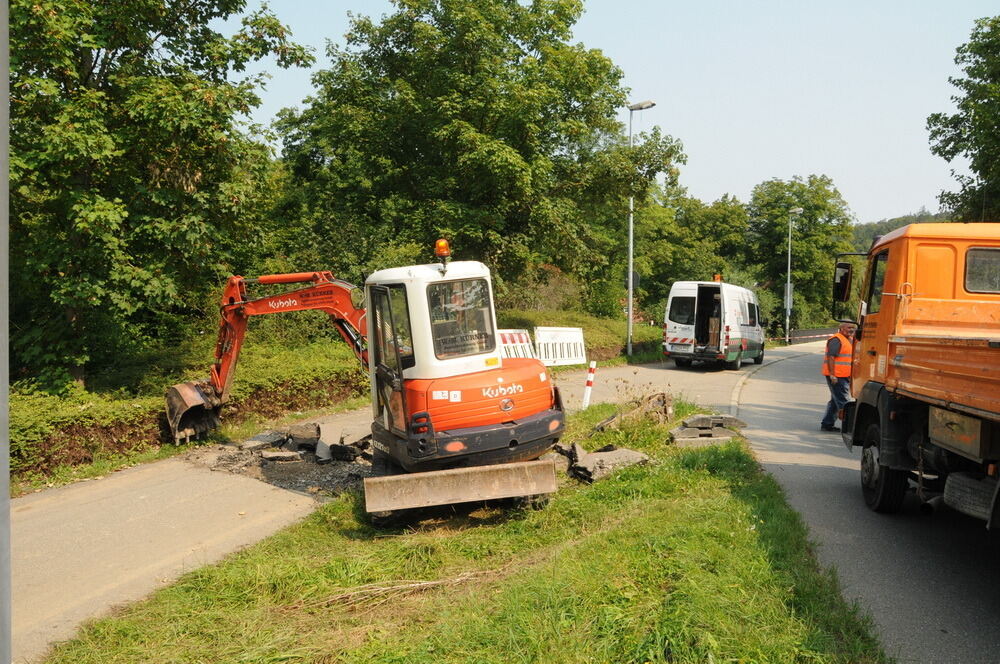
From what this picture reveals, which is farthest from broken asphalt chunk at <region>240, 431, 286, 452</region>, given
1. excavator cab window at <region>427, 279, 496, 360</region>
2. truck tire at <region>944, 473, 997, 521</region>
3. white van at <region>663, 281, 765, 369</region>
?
white van at <region>663, 281, 765, 369</region>

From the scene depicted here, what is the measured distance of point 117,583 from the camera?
6.49m

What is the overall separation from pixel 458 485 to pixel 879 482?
402 cm

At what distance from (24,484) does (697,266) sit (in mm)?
42355

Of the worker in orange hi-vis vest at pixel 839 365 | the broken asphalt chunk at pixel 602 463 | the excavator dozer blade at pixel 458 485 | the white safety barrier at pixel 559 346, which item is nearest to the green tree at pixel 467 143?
the white safety barrier at pixel 559 346

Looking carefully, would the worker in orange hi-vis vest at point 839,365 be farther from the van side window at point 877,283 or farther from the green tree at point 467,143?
the green tree at point 467,143

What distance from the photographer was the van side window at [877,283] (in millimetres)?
7898

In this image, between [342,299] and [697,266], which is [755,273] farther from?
[342,299]

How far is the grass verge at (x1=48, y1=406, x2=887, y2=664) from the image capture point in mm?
4402

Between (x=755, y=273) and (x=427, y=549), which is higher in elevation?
(x=755, y=273)

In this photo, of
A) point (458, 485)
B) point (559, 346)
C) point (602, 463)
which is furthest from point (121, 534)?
point (559, 346)

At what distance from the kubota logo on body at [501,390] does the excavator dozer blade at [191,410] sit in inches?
233

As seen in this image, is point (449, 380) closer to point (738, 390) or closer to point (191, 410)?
point (191, 410)

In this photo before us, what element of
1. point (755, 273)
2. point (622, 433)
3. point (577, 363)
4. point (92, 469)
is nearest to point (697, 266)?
point (755, 273)

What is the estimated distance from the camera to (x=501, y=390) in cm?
773
